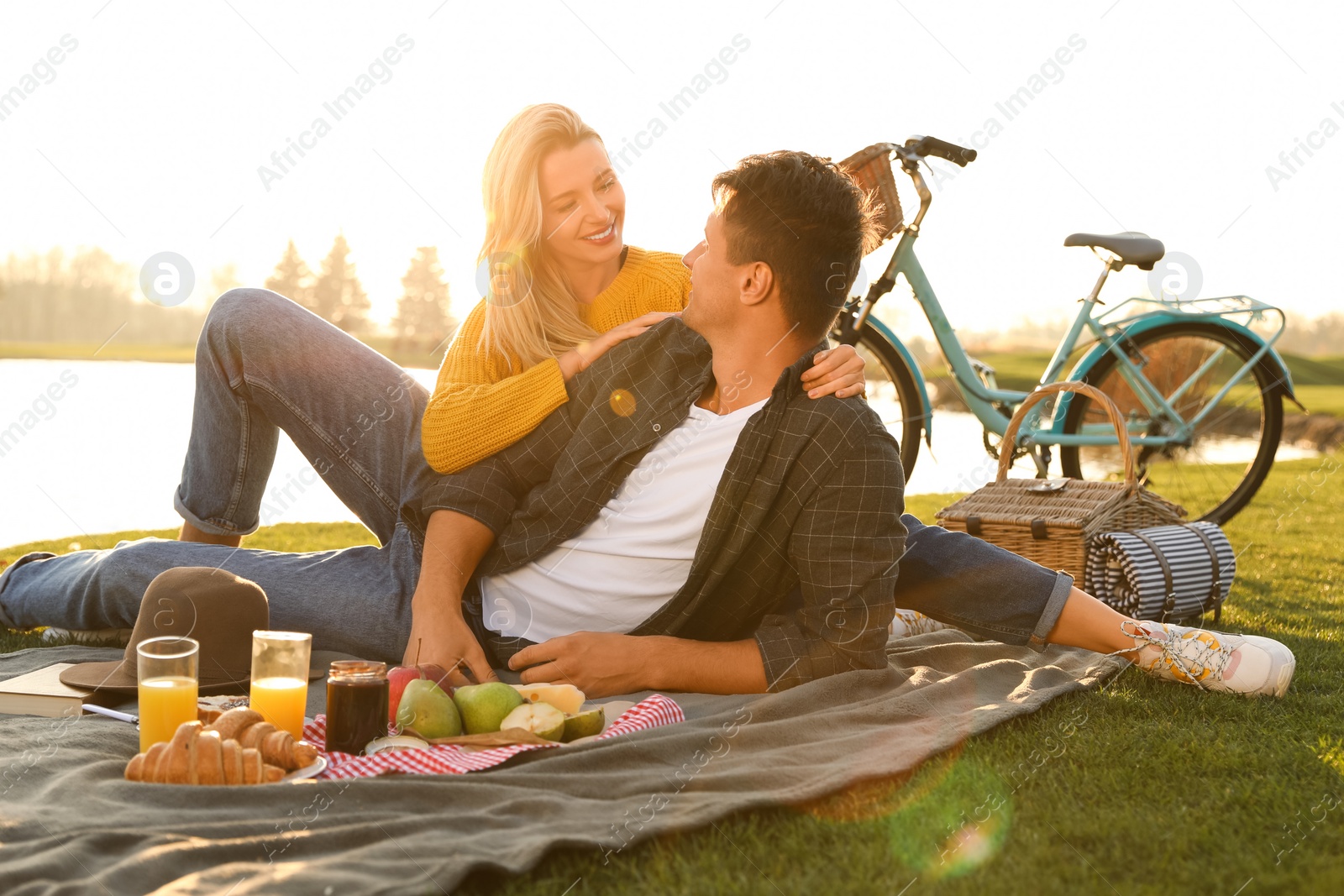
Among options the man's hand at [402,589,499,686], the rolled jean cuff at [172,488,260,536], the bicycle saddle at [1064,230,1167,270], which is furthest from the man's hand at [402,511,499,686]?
the bicycle saddle at [1064,230,1167,270]

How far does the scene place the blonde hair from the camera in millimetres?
2869

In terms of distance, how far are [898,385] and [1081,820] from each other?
3.24m

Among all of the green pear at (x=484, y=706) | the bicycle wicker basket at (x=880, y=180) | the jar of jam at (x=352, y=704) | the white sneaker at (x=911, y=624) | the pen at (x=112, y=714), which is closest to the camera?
the jar of jam at (x=352, y=704)

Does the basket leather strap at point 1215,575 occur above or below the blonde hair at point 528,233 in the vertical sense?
below

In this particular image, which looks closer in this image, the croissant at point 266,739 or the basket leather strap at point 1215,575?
the croissant at point 266,739

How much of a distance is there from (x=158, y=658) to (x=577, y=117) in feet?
6.18

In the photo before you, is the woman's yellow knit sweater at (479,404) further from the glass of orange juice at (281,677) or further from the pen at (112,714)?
the pen at (112,714)

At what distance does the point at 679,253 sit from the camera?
3281 mm

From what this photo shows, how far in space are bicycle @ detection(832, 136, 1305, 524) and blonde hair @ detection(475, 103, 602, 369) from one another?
6.57 ft

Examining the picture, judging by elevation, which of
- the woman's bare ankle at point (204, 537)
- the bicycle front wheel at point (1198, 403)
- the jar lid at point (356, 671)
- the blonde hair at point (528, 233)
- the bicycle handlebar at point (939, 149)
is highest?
the bicycle handlebar at point (939, 149)

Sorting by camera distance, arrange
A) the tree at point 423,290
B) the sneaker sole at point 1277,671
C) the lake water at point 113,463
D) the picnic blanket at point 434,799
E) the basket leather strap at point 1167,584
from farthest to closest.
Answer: the tree at point 423,290
the lake water at point 113,463
the basket leather strap at point 1167,584
the sneaker sole at point 1277,671
the picnic blanket at point 434,799

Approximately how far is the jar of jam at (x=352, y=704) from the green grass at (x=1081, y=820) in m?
0.54

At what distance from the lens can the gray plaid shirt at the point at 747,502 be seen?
2270 mm

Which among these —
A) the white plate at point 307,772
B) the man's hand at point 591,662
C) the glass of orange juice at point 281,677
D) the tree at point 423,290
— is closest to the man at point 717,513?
the man's hand at point 591,662
